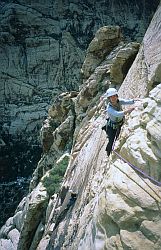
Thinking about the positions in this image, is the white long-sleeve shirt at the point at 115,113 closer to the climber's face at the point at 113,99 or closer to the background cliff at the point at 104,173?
the climber's face at the point at 113,99

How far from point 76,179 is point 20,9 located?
3807 cm

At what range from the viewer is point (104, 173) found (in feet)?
24.1

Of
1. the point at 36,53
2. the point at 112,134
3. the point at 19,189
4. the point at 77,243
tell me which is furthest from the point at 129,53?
the point at 36,53

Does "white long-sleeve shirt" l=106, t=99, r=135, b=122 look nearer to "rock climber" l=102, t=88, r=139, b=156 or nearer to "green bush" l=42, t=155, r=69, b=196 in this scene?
"rock climber" l=102, t=88, r=139, b=156

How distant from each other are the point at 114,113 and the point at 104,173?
126 cm

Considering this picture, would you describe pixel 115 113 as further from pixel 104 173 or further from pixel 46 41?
pixel 46 41

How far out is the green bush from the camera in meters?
13.6

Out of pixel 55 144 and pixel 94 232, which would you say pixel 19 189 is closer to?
pixel 55 144

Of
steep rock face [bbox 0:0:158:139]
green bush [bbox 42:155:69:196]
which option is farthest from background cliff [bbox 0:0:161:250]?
steep rock face [bbox 0:0:158:139]

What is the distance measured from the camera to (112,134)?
7082 mm

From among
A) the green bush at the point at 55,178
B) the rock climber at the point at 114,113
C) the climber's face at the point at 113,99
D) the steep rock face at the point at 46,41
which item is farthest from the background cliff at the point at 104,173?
the steep rock face at the point at 46,41

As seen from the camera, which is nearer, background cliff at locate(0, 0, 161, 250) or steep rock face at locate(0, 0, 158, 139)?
background cliff at locate(0, 0, 161, 250)

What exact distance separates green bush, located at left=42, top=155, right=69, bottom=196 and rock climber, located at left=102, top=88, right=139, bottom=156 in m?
6.73

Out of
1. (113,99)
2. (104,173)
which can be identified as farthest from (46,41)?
(113,99)
